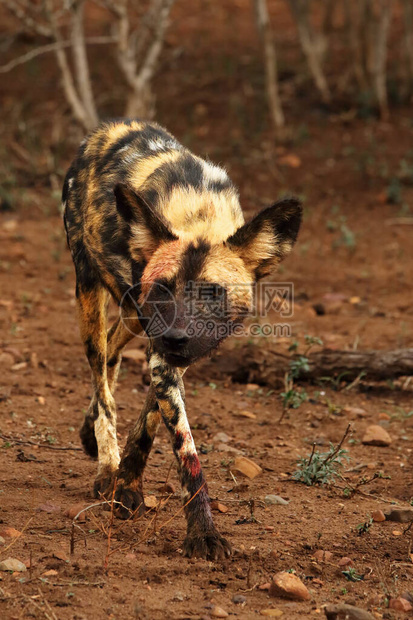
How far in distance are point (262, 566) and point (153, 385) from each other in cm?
96

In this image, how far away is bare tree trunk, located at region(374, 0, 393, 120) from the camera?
10.2m

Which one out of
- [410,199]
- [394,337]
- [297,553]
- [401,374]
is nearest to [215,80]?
[410,199]

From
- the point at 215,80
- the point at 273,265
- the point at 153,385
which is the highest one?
the point at 215,80

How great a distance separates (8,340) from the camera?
248 inches

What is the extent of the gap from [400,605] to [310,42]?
8845 mm

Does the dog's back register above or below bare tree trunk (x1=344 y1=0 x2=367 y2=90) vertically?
below

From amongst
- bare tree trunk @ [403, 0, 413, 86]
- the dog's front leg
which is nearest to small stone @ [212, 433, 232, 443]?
the dog's front leg

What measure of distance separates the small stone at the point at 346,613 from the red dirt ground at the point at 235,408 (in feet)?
0.38

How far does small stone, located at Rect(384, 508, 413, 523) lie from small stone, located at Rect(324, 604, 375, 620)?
3.53 feet

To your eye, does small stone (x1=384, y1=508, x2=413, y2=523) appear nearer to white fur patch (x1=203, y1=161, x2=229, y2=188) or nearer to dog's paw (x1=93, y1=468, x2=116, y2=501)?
dog's paw (x1=93, y1=468, x2=116, y2=501)

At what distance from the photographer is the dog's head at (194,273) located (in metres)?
3.48

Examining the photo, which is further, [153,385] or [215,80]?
[215,80]

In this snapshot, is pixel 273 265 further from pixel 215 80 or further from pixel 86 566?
pixel 215 80

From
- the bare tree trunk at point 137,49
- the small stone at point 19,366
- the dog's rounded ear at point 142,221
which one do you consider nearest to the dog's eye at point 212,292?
the dog's rounded ear at point 142,221
